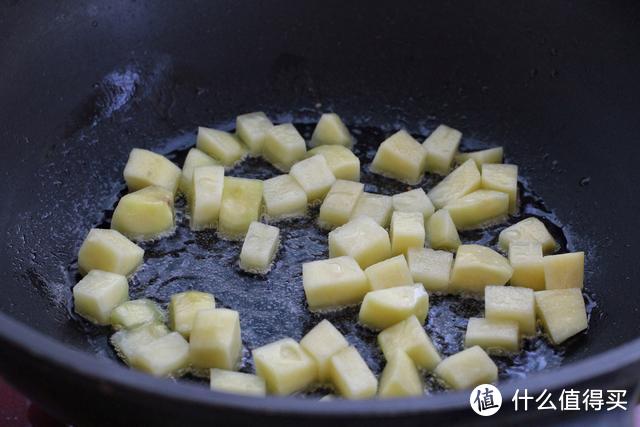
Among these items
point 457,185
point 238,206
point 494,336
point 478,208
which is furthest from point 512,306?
point 238,206

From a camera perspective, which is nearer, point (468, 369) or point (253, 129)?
point (468, 369)

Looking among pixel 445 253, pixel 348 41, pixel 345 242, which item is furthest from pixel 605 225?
pixel 348 41

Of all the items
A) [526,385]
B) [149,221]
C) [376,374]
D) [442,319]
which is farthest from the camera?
[149,221]

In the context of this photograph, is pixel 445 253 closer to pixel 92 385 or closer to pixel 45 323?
pixel 45 323

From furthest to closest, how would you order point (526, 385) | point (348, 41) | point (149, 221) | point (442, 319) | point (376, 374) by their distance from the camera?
point (348, 41), point (149, 221), point (442, 319), point (376, 374), point (526, 385)

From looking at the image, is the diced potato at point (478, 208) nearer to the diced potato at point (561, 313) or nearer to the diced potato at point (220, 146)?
the diced potato at point (561, 313)

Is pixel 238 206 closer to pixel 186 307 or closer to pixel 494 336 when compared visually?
pixel 186 307
